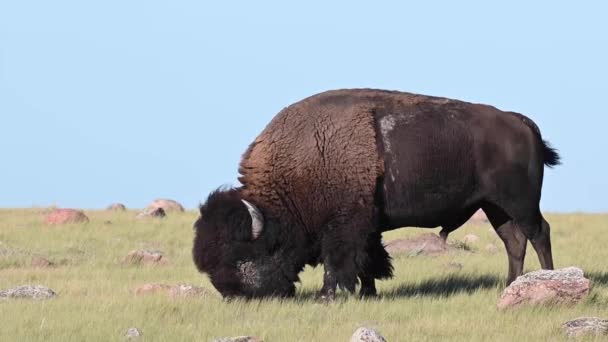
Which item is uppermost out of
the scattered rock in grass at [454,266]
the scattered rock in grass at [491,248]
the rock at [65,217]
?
the rock at [65,217]

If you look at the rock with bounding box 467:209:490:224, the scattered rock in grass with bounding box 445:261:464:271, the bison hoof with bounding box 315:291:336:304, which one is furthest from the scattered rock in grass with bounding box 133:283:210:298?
the rock with bounding box 467:209:490:224

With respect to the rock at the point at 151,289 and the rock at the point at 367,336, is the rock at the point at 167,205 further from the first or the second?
the rock at the point at 367,336

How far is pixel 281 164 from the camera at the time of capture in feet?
32.6

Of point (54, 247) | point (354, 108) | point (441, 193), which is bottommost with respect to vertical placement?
point (54, 247)

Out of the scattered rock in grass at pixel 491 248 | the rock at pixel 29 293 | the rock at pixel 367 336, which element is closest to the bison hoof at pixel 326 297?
the rock at pixel 29 293

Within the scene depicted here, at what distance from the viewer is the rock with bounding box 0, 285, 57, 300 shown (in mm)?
9742

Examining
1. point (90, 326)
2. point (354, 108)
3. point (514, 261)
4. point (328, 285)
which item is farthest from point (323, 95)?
point (90, 326)

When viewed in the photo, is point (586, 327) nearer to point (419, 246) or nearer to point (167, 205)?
point (419, 246)

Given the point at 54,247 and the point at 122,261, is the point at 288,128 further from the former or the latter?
the point at 54,247

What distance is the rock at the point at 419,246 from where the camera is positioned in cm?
1498

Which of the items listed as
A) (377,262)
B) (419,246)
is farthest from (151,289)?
(419,246)

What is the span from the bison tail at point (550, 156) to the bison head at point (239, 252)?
10.1 feet

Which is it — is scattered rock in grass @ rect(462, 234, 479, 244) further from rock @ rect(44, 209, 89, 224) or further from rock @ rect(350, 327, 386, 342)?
rock @ rect(350, 327, 386, 342)

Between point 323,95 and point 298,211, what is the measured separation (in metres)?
1.15
